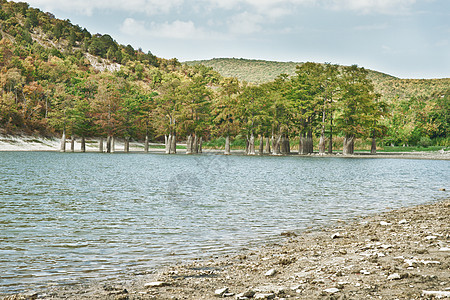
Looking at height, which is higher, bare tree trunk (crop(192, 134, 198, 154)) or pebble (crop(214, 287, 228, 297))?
bare tree trunk (crop(192, 134, 198, 154))

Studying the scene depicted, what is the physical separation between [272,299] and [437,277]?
9.59 feet

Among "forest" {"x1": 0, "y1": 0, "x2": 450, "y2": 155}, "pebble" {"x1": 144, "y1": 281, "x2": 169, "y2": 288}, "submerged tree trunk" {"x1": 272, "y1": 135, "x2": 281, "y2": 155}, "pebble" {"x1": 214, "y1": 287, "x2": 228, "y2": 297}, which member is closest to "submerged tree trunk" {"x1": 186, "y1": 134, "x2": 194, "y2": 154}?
"forest" {"x1": 0, "y1": 0, "x2": 450, "y2": 155}

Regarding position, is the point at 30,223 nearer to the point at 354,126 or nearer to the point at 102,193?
the point at 102,193

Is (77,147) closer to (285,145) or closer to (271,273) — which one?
(285,145)

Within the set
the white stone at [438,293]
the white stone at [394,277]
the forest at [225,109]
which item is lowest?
the white stone at [394,277]

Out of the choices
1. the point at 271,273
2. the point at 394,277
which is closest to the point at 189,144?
the point at 271,273

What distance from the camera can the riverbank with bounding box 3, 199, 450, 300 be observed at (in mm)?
6664

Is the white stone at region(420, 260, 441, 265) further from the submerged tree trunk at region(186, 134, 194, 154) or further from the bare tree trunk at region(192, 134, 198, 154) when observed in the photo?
the bare tree trunk at region(192, 134, 198, 154)

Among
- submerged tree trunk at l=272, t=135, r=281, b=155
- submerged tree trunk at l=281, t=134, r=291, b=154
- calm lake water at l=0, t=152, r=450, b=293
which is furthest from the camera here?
submerged tree trunk at l=281, t=134, r=291, b=154

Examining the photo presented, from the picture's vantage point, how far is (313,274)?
26.2 ft

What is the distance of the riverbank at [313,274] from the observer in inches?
262

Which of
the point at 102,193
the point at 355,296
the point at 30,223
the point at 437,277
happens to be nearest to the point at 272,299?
the point at 355,296

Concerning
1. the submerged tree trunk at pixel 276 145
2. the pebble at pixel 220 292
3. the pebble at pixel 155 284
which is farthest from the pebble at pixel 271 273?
the submerged tree trunk at pixel 276 145

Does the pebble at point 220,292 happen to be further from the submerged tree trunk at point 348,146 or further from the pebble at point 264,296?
the submerged tree trunk at point 348,146
